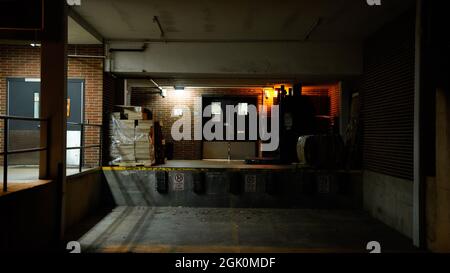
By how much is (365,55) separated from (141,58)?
19.6 feet

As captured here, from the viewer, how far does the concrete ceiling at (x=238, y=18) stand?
24.3 feet

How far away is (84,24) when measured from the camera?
8539mm

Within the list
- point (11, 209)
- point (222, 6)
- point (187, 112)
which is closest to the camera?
point (11, 209)

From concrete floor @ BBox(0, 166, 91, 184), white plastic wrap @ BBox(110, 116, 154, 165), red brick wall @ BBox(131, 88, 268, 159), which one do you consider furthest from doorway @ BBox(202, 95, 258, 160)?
concrete floor @ BBox(0, 166, 91, 184)

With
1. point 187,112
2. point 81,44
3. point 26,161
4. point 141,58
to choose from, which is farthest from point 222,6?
point 187,112

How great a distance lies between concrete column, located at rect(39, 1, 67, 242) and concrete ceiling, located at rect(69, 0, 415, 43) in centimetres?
111

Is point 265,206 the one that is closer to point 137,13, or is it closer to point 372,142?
point 372,142

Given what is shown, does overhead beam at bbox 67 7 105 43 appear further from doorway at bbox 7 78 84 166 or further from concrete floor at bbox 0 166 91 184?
concrete floor at bbox 0 166 91 184

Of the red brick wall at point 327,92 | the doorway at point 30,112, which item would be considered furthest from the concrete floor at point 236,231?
the red brick wall at point 327,92

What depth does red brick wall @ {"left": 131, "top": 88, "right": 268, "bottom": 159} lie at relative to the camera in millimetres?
15641

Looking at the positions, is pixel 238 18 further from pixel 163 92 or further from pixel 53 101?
pixel 163 92

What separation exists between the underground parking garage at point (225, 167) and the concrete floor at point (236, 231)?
5 centimetres

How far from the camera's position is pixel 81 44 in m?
9.87

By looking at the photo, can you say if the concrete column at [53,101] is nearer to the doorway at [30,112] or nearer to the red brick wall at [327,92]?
the doorway at [30,112]
